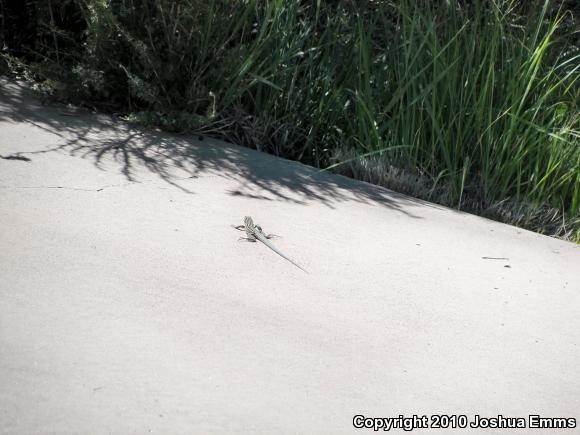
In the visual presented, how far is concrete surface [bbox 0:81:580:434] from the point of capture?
2428mm

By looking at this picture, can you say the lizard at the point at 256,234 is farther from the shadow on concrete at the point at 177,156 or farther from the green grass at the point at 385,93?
the green grass at the point at 385,93

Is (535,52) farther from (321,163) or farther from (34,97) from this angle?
(34,97)

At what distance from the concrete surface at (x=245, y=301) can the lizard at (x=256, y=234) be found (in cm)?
4

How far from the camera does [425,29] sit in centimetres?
542

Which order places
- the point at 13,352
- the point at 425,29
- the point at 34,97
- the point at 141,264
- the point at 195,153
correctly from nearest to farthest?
1. the point at 13,352
2. the point at 141,264
3. the point at 195,153
4. the point at 34,97
5. the point at 425,29

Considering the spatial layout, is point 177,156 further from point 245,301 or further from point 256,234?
point 245,301

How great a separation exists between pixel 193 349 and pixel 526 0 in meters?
4.04

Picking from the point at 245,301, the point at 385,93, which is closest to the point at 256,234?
the point at 245,301

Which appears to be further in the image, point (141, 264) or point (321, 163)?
point (321, 163)

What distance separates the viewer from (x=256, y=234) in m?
3.61

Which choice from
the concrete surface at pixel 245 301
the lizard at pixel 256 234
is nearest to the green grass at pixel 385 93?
the concrete surface at pixel 245 301

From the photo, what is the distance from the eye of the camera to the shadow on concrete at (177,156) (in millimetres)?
4297

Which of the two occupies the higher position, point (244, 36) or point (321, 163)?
point (244, 36)

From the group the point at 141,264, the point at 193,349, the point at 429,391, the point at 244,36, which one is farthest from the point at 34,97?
the point at 429,391
